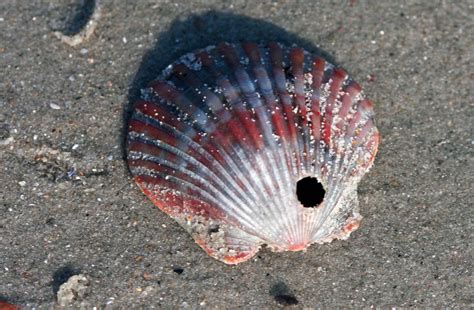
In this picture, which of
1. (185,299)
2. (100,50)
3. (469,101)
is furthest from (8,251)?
(469,101)

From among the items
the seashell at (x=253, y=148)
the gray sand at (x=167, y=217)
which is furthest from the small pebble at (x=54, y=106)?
the seashell at (x=253, y=148)

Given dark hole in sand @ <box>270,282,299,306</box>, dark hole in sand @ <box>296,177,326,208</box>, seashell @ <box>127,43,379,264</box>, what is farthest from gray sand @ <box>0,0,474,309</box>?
dark hole in sand @ <box>296,177,326,208</box>

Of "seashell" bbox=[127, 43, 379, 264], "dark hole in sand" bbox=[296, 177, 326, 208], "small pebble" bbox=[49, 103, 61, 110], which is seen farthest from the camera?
"small pebble" bbox=[49, 103, 61, 110]

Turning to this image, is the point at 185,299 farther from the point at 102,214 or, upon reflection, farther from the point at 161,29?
the point at 161,29

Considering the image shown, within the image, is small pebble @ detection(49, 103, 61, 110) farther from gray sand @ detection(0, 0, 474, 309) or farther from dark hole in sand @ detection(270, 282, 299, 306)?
dark hole in sand @ detection(270, 282, 299, 306)

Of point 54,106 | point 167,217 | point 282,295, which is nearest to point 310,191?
point 282,295

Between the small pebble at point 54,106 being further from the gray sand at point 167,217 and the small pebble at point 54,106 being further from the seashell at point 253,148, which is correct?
the seashell at point 253,148

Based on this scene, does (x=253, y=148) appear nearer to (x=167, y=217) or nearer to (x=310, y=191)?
(x=310, y=191)

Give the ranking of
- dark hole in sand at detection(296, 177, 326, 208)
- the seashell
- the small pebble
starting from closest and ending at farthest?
the seashell < dark hole in sand at detection(296, 177, 326, 208) < the small pebble
